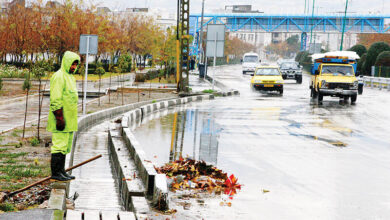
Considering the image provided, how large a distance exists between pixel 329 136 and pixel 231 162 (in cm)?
500

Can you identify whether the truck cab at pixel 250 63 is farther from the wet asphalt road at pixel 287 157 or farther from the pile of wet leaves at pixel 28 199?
the pile of wet leaves at pixel 28 199

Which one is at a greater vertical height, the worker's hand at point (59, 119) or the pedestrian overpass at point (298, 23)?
the pedestrian overpass at point (298, 23)

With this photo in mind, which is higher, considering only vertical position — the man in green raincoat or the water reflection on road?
the man in green raincoat

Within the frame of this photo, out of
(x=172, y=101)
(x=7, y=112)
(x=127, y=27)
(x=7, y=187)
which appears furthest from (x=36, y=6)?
(x=7, y=187)

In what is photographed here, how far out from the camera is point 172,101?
24.7 metres

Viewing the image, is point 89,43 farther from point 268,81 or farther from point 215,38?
point 268,81

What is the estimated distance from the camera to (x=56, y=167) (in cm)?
749

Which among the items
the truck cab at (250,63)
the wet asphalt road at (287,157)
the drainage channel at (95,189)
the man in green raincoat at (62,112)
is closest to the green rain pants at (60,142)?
the man in green raincoat at (62,112)

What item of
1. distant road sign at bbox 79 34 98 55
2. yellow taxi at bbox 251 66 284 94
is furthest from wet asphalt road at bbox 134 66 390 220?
yellow taxi at bbox 251 66 284 94

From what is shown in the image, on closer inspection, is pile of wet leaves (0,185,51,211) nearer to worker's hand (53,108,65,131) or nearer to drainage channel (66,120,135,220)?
drainage channel (66,120,135,220)

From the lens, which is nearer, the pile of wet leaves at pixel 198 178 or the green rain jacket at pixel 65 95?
the green rain jacket at pixel 65 95

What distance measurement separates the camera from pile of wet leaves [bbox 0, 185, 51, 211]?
616 cm

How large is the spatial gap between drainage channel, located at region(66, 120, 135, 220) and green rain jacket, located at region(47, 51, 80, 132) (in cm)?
100

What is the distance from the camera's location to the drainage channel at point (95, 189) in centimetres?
618
